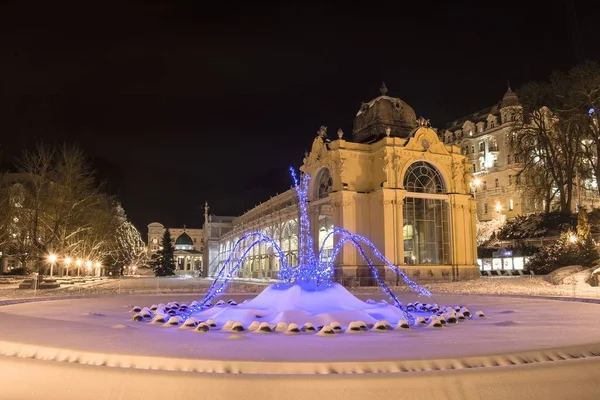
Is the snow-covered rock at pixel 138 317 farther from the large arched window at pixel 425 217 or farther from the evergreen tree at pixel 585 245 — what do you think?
the evergreen tree at pixel 585 245

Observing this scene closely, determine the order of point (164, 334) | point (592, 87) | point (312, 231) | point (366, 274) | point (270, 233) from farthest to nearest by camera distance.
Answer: point (270, 233)
point (312, 231)
point (592, 87)
point (366, 274)
point (164, 334)

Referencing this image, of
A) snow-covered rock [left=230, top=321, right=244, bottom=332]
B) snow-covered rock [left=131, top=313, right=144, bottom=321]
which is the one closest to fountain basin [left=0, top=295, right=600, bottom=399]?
snow-covered rock [left=230, top=321, right=244, bottom=332]

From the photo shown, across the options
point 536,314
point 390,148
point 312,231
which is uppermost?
point 390,148

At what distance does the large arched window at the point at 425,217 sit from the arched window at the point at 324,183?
6909mm

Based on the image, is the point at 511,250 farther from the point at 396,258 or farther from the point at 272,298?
the point at 272,298

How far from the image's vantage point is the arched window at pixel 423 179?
43719 mm

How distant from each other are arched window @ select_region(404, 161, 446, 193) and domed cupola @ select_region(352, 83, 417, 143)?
165 inches

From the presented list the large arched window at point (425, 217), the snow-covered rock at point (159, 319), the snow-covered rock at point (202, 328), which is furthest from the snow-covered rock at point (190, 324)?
the large arched window at point (425, 217)

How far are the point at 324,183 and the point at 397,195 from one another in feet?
26.2

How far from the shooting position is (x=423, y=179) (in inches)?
1743

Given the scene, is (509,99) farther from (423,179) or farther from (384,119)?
(423,179)

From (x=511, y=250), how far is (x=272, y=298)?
146 feet

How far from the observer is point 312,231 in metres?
48.7

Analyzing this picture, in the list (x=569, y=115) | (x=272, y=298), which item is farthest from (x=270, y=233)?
(x=272, y=298)
